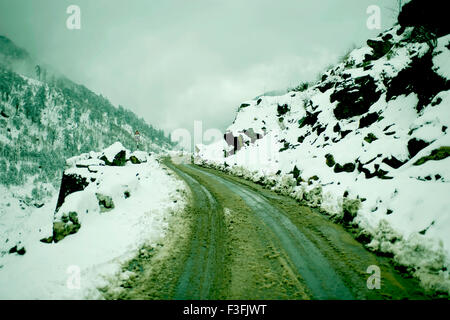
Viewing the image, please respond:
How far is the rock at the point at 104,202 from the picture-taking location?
984 cm

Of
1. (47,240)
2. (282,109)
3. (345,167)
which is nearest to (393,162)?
(345,167)

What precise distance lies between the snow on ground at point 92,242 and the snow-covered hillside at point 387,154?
289 inches

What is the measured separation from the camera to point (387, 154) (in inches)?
404

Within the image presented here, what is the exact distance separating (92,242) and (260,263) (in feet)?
18.8

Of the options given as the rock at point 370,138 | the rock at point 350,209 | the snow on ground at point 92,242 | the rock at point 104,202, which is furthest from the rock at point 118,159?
the rock at point 370,138

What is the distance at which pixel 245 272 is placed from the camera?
5.44 meters

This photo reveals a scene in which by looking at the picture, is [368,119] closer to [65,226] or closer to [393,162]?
[393,162]

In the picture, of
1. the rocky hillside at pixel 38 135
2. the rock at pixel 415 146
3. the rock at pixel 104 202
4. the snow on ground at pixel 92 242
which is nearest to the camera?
the snow on ground at pixel 92 242

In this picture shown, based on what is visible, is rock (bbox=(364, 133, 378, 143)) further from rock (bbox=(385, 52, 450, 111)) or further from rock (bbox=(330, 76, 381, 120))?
rock (bbox=(330, 76, 381, 120))

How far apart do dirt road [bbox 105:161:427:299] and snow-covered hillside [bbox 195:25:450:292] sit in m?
0.88

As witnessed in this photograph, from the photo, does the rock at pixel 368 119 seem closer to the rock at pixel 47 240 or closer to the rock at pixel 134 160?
the rock at pixel 47 240
